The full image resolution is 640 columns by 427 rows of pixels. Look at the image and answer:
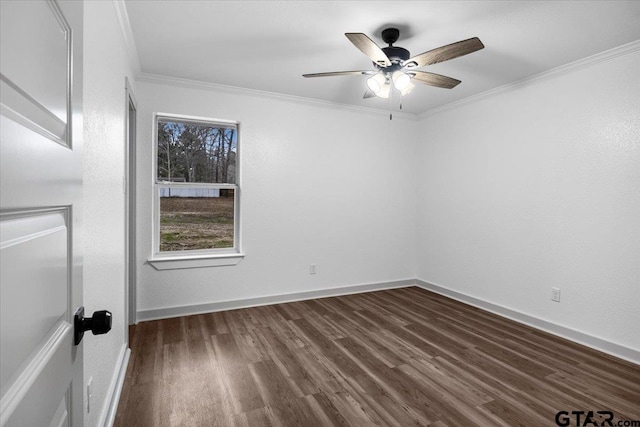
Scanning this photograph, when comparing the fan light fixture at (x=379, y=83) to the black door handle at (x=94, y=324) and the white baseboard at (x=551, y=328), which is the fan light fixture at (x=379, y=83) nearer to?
the black door handle at (x=94, y=324)

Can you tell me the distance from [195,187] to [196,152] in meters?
0.41

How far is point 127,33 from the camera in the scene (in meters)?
2.54

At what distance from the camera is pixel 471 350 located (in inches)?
113

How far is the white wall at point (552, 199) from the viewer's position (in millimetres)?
2797

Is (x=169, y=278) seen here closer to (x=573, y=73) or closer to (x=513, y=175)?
(x=513, y=175)

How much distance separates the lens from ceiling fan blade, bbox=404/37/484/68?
2135 millimetres

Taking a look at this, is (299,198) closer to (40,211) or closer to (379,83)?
(379,83)

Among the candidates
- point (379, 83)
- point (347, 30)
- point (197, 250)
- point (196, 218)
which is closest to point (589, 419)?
point (379, 83)

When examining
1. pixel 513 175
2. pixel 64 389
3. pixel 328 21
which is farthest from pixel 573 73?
pixel 64 389

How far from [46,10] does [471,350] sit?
3284 mm

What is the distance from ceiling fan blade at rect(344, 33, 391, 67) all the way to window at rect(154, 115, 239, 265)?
213 cm

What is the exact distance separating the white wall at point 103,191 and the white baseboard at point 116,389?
4 centimetres

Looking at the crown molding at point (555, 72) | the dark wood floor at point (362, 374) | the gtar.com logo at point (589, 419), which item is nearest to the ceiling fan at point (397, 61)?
the crown molding at point (555, 72)

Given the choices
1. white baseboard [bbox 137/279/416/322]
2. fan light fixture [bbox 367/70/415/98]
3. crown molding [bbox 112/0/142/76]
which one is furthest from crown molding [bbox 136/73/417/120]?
white baseboard [bbox 137/279/416/322]
